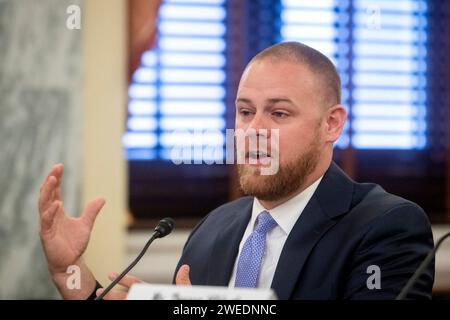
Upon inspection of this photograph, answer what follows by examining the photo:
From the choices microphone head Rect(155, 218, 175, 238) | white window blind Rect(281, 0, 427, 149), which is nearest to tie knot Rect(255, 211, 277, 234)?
microphone head Rect(155, 218, 175, 238)

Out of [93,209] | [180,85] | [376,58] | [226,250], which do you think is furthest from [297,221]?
[376,58]

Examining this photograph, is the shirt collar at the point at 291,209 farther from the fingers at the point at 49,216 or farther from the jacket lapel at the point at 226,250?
the fingers at the point at 49,216

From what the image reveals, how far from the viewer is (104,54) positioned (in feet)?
10.3

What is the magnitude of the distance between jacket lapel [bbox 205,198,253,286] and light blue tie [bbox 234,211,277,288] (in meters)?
0.05

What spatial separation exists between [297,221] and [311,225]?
0.04m

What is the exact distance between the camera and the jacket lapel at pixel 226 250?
1.86m

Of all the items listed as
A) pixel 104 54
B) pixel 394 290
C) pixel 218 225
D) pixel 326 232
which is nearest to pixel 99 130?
pixel 104 54

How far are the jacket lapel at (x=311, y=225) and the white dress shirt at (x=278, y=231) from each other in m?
0.05

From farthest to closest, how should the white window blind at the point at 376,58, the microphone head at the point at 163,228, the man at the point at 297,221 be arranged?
1. the white window blind at the point at 376,58
2. the man at the point at 297,221
3. the microphone head at the point at 163,228

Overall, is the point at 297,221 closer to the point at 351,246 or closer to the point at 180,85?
the point at 351,246

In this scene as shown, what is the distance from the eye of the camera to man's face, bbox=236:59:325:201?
183cm

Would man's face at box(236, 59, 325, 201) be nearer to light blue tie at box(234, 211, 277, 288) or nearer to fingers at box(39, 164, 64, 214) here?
light blue tie at box(234, 211, 277, 288)

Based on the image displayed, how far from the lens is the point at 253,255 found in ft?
5.90

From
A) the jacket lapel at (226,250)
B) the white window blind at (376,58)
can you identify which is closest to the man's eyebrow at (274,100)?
the jacket lapel at (226,250)
